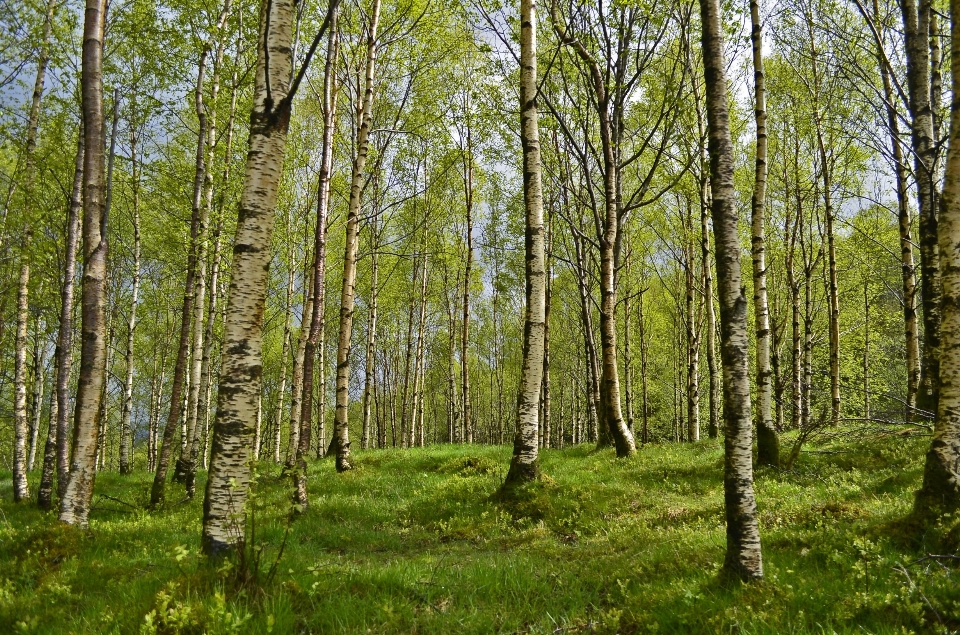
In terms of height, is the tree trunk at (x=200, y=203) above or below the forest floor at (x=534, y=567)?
above

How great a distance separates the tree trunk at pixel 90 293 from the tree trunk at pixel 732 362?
24.3ft

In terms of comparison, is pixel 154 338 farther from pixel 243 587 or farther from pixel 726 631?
pixel 726 631

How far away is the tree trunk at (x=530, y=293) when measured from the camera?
7910 millimetres

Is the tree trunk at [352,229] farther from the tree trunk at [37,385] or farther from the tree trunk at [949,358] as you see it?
the tree trunk at [37,385]

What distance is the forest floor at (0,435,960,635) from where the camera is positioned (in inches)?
134

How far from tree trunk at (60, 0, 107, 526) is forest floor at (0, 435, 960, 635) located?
25.3 inches

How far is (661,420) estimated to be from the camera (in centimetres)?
3659

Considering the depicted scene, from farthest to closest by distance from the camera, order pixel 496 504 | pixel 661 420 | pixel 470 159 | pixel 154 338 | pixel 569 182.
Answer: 1. pixel 661 420
2. pixel 154 338
3. pixel 470 159
4. pixel 569 182
5. pixel 496 504

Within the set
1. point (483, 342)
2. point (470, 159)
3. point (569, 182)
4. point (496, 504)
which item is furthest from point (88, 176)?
point (483, 342)

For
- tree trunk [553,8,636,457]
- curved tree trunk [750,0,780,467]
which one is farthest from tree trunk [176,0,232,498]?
curved tree trunk [750,0,780,467]

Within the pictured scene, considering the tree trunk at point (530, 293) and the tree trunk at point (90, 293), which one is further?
the tree trunk at point (530, 293)

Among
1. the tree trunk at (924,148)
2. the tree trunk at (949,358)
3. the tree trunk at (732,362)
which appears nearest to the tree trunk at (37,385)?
the tree trunk at (732,362)

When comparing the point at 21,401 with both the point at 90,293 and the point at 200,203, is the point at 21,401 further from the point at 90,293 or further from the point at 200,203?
the point at 90,293

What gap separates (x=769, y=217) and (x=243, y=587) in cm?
2179
